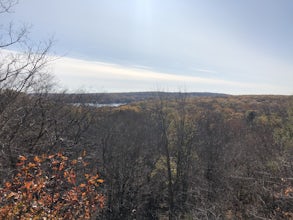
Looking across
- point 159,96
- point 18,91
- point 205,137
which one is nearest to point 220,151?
point 205,137

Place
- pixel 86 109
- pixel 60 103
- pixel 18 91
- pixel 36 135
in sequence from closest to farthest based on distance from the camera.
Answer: pixel 18 91, pixel 36 135, pixel 60 103, pixel 86 109

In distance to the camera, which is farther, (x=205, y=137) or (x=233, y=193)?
(x=205, y=137)

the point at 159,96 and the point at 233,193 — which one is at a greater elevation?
the point at 159,96

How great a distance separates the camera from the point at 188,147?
82.3ft

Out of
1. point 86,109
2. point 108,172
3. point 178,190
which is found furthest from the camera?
point 178,190

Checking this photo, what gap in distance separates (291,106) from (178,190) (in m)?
12.9

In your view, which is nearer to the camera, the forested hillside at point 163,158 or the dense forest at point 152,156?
the dense forest at point 152,156

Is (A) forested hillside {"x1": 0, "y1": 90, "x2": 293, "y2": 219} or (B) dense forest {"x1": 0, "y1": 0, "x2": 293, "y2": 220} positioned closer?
(B) dense forest {"x1": 0, "y1": 0, "x2": 293, "y2": 220}

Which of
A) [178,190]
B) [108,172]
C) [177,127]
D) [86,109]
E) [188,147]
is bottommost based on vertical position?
[178,190]

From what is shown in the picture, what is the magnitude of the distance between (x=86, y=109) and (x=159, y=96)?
20.1ft

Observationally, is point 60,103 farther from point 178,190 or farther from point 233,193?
point 178,190

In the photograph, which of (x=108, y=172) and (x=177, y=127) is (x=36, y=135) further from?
(x=177, y=127)

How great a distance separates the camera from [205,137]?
2784 cm

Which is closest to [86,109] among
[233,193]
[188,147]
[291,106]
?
[188,147]
